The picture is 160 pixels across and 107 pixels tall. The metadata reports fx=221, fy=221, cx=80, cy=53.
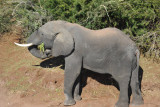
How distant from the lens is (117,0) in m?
6.34

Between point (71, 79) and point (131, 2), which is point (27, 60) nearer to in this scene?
point (71, 79)

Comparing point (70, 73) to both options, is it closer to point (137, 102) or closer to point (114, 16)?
point (137, 102)

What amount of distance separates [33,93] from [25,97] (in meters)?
0.22

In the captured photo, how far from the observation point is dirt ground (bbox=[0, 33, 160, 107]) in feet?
17.4

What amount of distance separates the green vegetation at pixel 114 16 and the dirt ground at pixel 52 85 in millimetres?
756

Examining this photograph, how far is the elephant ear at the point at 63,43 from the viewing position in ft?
15.1

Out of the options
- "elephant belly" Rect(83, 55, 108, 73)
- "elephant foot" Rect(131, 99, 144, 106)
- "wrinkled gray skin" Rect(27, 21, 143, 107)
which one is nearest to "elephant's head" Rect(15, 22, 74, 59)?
"wrinkled gray skin" Rect(27, 21, 143, 107)

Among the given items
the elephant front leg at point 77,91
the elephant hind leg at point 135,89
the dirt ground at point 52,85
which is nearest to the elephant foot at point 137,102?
the elephant hind leg at point 135,89

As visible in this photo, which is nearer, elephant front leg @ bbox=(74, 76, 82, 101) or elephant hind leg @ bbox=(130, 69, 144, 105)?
elephant hind leg @ bbox=(130, 69, 144, 105)

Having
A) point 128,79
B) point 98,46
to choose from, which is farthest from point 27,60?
point 128,79

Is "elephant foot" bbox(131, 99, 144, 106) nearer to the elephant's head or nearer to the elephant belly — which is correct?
the elephant belly

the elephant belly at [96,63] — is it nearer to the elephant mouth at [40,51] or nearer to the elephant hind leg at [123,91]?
the elephant hind leg at [123,91]

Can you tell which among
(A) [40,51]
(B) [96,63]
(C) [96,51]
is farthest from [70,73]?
(A) [40,51]

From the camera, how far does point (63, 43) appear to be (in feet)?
15.3
